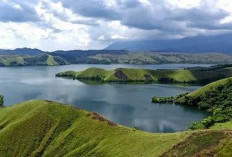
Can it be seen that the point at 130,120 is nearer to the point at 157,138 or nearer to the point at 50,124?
the point at 50,124

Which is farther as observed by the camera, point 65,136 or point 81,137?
point 65,136

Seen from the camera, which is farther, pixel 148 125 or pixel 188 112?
pixel 188 112

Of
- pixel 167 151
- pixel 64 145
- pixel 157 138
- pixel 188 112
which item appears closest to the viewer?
pixel 167 151

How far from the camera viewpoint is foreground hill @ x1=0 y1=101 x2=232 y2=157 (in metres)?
69.4

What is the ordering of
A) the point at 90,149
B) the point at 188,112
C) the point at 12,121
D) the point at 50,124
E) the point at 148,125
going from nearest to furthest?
the point at 90,149 < the point at 50,124 < the point at 12,121 < the point at 148,125 < the point at 188,112

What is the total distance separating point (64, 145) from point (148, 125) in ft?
198

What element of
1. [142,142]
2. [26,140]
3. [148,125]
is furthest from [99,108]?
[142,142]

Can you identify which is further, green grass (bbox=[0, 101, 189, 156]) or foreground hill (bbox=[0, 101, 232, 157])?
green grass (bbox=[0, 101, 189, 156])

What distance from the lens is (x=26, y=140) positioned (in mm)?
100375

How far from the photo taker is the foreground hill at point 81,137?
6938 centimetres

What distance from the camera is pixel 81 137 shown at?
95.2 m

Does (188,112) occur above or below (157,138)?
below

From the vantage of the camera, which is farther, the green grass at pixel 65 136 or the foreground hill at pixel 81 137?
the green grass at pixel 65 136

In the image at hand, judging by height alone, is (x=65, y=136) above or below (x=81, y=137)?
below
